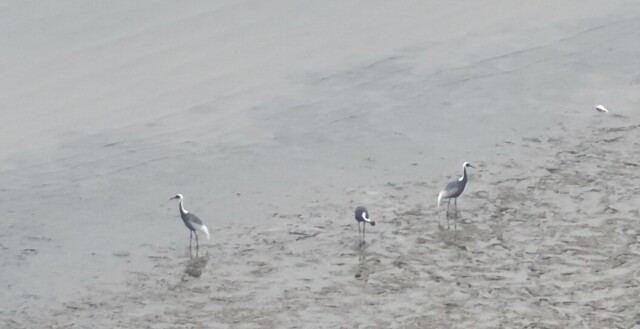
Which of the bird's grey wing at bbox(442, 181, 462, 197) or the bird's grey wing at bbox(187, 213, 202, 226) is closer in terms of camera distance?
the bird's grey wing at bbox(187, 213, 202, 226)

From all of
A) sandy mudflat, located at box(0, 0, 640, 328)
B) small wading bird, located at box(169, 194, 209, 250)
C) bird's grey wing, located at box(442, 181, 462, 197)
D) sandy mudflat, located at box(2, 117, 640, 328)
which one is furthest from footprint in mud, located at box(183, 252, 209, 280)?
bird's grey wing, located at box(442, 181, 462, 197)

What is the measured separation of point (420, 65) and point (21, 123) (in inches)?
395

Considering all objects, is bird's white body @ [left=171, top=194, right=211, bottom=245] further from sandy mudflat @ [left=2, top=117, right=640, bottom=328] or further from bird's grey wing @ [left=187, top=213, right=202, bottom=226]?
Result: sandy mudflat @ [left=2, top=117, right=640, bottom=328]

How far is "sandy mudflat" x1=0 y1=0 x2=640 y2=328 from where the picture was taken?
21.3 meters

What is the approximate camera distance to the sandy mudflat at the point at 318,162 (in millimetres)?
21312

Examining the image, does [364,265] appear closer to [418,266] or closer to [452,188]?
[418,266]

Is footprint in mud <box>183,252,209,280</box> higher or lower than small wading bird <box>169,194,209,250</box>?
lower

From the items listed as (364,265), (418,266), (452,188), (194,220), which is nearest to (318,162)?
(452,188)

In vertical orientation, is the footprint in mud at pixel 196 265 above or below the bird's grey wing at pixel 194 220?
below

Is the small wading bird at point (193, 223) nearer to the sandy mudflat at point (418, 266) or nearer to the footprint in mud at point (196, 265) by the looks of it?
the sandy mudflat at point (418, 266)

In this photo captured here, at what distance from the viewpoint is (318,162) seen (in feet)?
90.9

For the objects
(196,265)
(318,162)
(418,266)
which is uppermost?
(196,265)

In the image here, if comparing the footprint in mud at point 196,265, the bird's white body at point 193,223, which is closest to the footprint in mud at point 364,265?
the footprint in mud at point 196,265

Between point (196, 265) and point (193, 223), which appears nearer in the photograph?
point (196, 265)
